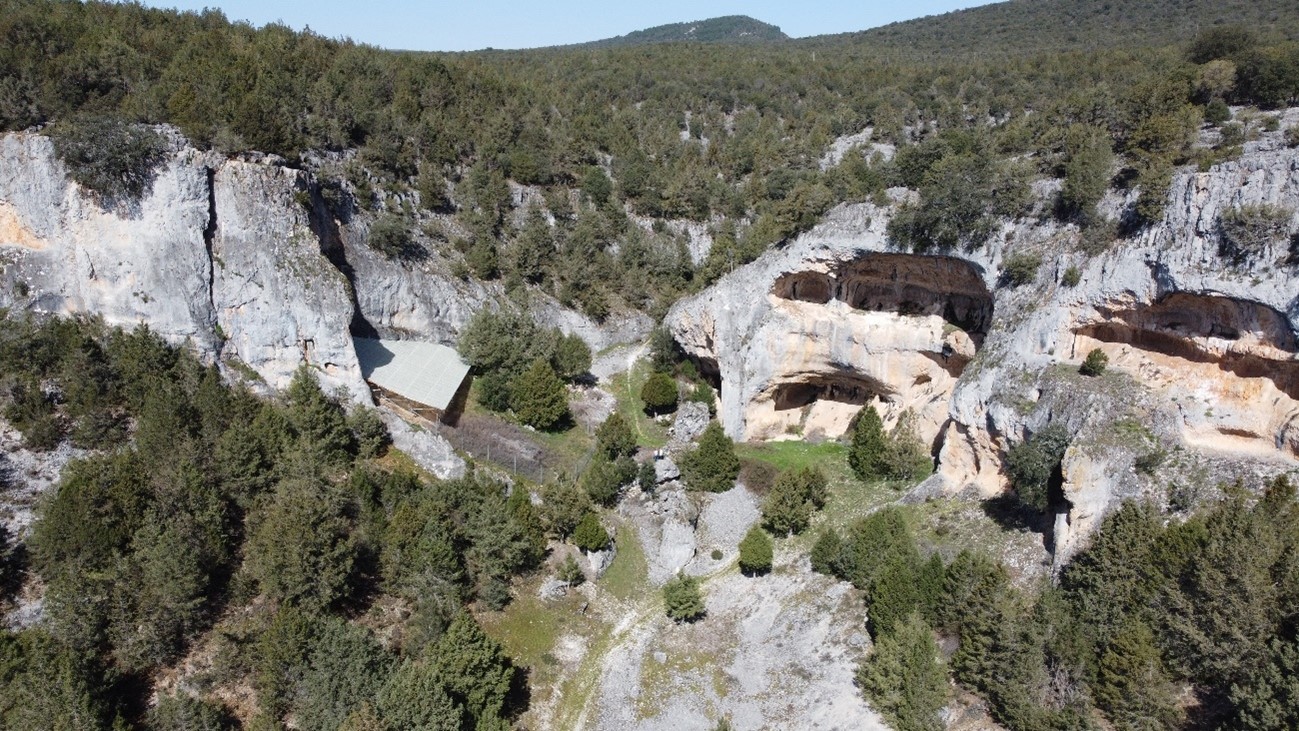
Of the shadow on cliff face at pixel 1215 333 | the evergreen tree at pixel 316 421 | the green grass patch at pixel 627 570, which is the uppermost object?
the shadow on cliff face at pixel 1215 333

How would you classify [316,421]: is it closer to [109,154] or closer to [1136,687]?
[109,154]

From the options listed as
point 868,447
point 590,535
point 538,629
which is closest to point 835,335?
point 868,447

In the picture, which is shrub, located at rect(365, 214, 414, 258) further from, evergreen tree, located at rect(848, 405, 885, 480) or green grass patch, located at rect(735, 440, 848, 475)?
evergreen tree, located at rect(848, 405, 885, 480)

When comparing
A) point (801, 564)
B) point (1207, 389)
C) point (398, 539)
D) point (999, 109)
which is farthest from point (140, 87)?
point (999, 109)

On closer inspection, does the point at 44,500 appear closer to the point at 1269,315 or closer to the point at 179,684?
the point at 179,684

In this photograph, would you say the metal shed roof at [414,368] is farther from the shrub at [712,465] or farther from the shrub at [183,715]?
the shrub at [183,715]

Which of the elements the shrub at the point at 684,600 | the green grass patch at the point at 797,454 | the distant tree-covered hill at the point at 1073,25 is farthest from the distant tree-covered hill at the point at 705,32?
the shrub at the point at 684,600
